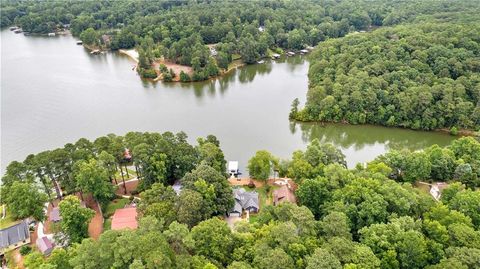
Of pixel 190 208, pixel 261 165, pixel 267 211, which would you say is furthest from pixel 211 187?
pixel 261 165

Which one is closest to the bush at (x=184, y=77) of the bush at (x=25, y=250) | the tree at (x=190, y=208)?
the tree at (x=190, y=208)

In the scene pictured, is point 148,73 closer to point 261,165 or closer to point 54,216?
point 261,165

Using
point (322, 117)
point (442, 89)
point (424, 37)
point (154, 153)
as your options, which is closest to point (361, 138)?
point (322, 117)

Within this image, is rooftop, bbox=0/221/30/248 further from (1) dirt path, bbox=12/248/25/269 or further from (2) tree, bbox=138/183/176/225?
(2) tree, bbox=138/183/176/225

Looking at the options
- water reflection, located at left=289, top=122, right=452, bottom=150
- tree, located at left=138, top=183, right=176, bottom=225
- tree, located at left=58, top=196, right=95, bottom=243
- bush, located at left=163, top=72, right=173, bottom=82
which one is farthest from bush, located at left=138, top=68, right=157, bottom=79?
tree, located at left=58, top=196, right=95, bottom=243

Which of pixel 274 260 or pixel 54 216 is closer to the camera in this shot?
pixel 274 260

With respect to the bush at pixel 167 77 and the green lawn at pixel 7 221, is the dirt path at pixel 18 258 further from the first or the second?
the bush at pixel 167 77

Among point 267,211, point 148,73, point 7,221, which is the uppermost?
point 148,73

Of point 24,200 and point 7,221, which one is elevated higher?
point 24,200
